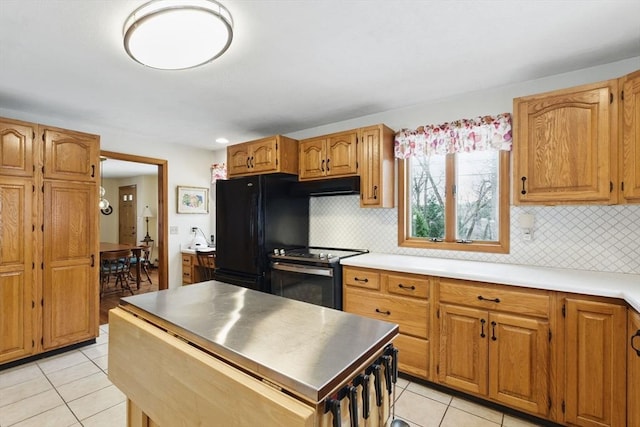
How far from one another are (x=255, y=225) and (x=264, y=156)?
76 cm

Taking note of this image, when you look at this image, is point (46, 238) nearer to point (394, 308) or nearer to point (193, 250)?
point (193, 250)

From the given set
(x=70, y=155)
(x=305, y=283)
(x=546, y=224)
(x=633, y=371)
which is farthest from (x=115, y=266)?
(x=633, y=371)

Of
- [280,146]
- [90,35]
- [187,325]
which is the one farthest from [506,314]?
[90,35]

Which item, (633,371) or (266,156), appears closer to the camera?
(633,371)

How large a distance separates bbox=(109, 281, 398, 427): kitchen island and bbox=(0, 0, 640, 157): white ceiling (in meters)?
1.49

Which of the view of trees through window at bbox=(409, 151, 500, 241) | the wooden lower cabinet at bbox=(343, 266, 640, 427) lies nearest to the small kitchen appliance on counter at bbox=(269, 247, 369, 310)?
the wooden lower cabinet at bbox=(343, 266, 640, 427)

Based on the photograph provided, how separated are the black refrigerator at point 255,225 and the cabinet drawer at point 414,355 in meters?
1.42

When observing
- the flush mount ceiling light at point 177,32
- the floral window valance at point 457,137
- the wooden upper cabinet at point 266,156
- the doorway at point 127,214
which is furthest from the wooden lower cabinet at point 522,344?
the doorway at point 127,214

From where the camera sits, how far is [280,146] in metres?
3.22

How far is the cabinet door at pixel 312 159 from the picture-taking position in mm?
3170

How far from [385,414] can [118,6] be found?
7.24 feet

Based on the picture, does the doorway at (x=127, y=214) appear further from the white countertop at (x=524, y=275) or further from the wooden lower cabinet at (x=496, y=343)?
the wooden lower cabinet at (x=496, y=343)

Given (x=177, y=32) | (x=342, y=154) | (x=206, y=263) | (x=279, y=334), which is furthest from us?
(x=206, y=263)

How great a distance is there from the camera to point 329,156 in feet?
10.3
